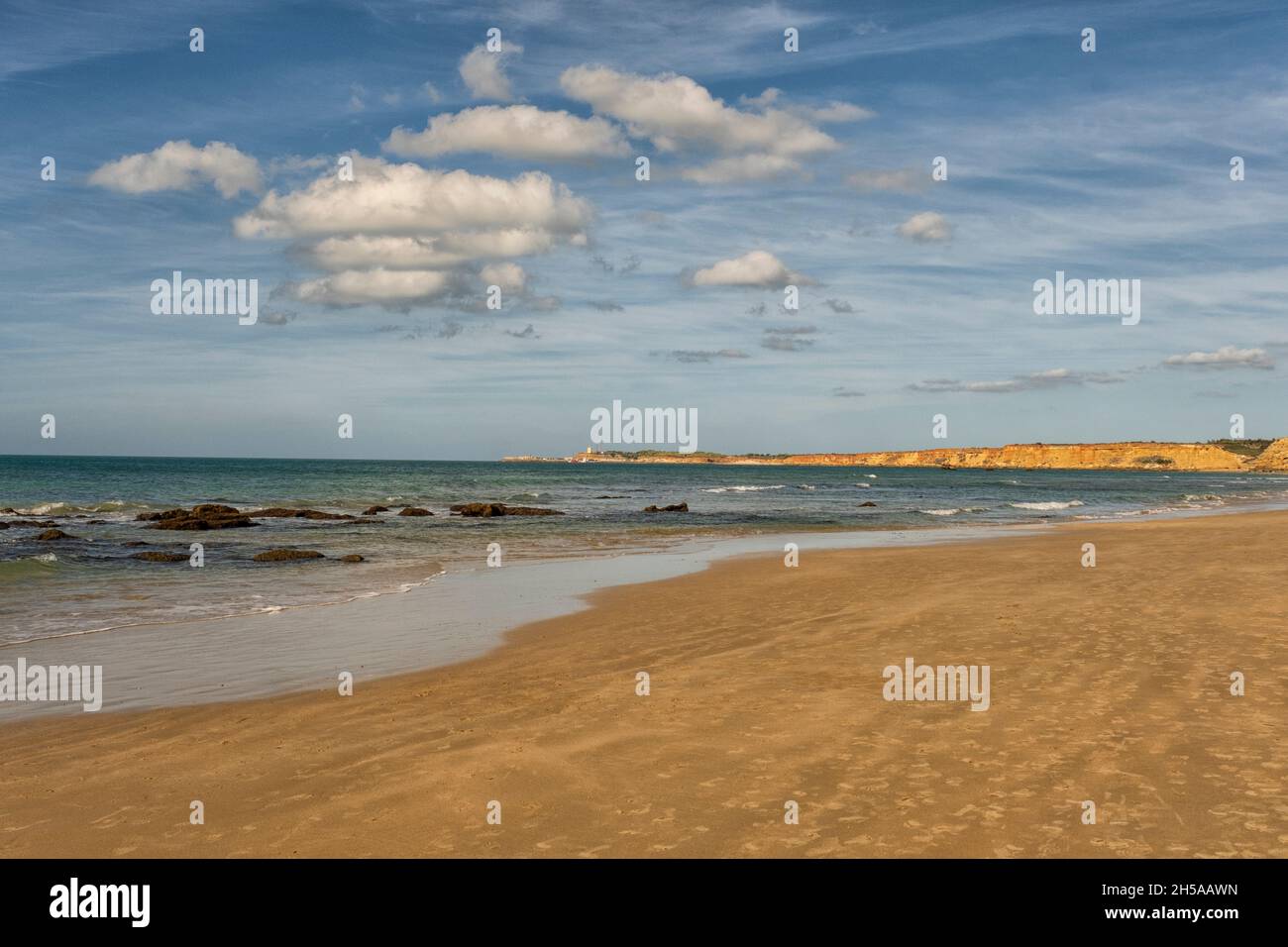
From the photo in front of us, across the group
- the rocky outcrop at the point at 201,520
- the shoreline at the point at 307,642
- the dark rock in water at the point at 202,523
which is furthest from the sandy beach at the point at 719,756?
the rocky outcrop at the point at 201,520

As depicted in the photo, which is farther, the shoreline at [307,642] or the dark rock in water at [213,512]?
the dark rock in water at [213,512]

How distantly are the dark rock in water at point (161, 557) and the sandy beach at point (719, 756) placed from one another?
17.2 meters

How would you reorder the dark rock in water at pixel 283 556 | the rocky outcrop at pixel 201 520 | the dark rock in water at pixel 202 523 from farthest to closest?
the rocky outcrop at pixel 201 520 < the dark rock in water at pixel 202 523 < the dark rock in water at pixel 283 556

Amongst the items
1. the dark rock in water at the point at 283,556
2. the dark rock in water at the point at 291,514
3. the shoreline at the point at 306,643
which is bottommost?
the shoreline at the point at 306,643

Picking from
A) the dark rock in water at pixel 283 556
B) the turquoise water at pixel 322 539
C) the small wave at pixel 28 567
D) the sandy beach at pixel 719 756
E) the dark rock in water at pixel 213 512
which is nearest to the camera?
the sandy beach at pixel 719 756

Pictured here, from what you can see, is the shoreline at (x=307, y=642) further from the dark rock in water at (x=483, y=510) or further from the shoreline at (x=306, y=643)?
the dark rock in water at (x=483, y=510)

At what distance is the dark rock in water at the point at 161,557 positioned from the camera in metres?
25.8

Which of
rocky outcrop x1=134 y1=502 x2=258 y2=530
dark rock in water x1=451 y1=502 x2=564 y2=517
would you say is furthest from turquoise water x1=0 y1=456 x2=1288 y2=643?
dark rock in water x1=451 y1=502 x2=564 y2=517

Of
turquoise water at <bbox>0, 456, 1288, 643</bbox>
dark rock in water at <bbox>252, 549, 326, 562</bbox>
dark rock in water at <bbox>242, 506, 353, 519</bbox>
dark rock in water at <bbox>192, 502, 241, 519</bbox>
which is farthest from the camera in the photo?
→ dark rock in water at <bbox>242, 506, 353, 519</bbox>

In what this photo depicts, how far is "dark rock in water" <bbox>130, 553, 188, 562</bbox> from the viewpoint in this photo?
25.8m

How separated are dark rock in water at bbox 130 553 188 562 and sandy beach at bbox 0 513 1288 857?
56.4ft

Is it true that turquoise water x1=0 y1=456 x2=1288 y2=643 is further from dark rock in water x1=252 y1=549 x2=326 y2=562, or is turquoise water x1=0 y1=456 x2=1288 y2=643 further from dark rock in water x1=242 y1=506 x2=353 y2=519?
dark rock in water x1=242 y1=506 x2=353 y2=519

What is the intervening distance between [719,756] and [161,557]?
2366cm
